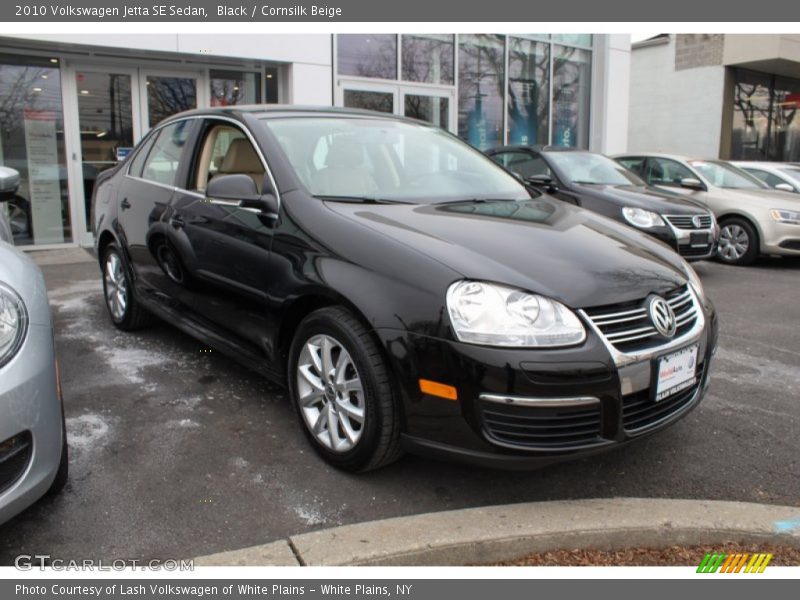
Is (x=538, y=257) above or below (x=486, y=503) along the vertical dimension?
above

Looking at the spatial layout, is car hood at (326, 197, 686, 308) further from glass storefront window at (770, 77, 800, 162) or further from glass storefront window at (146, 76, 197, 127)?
glass storefront window at (770, 77, 800, 162)

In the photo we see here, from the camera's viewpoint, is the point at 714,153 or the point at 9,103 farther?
the point at 714,153

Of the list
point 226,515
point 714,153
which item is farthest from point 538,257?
point 714,153

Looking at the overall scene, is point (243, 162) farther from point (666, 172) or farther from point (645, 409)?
point (666, 172)

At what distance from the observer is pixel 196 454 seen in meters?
3.24

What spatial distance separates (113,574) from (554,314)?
1764 millimetres

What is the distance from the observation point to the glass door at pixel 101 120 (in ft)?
30.2

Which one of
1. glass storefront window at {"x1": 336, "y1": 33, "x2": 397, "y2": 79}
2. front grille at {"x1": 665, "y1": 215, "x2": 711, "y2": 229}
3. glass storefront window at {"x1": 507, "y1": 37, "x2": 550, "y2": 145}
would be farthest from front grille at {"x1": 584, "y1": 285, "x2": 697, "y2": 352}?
glass storefront window at {"x1": 507, "y1": 37, "x2": 550, "y2": 145}

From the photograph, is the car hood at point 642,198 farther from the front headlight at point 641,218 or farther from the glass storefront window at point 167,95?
the glass storefront window at point 167,95

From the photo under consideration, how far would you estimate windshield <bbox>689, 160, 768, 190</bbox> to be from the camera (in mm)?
9867

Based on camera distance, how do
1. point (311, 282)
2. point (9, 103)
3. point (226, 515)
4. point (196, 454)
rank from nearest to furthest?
point (226, 515)
point (311, 282)
point (196, 454)
point (9, 103)

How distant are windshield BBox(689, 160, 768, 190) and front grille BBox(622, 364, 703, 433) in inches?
310

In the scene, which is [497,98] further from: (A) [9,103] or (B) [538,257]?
(B) [538,257]

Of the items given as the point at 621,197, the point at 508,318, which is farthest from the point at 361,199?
the point at 621,197
